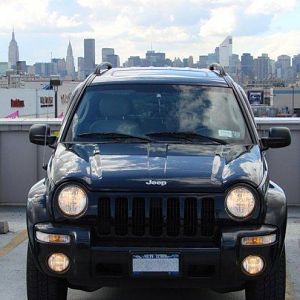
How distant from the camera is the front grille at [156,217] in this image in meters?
3.95

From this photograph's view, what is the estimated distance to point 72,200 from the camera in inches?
157

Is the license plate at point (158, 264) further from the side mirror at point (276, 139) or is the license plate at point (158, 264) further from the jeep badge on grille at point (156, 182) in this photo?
the side mirror at point (276, 139)

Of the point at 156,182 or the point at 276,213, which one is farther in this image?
the point at 276,213

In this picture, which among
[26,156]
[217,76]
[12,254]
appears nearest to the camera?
[217,76]

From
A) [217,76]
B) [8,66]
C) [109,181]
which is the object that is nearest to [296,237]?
[217,76]

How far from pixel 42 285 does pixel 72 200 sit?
0.75m

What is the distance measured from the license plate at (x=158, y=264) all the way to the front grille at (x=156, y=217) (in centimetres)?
14

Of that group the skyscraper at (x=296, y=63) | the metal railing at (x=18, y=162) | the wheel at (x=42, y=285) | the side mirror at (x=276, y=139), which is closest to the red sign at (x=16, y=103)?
the metal railing at (x=18, y=162)

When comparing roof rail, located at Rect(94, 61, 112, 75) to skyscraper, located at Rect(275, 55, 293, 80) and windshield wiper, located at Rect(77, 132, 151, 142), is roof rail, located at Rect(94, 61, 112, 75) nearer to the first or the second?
windshield wiper, located at Rect(77, 132, 151, 142)

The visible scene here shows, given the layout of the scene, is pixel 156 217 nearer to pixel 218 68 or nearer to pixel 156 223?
pixel 156 223

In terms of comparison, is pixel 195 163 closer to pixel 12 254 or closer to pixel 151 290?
pixel 151 290

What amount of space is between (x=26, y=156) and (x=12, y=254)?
316 cm

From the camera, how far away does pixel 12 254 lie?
6.65 m

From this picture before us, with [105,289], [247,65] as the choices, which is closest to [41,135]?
[105,289]
